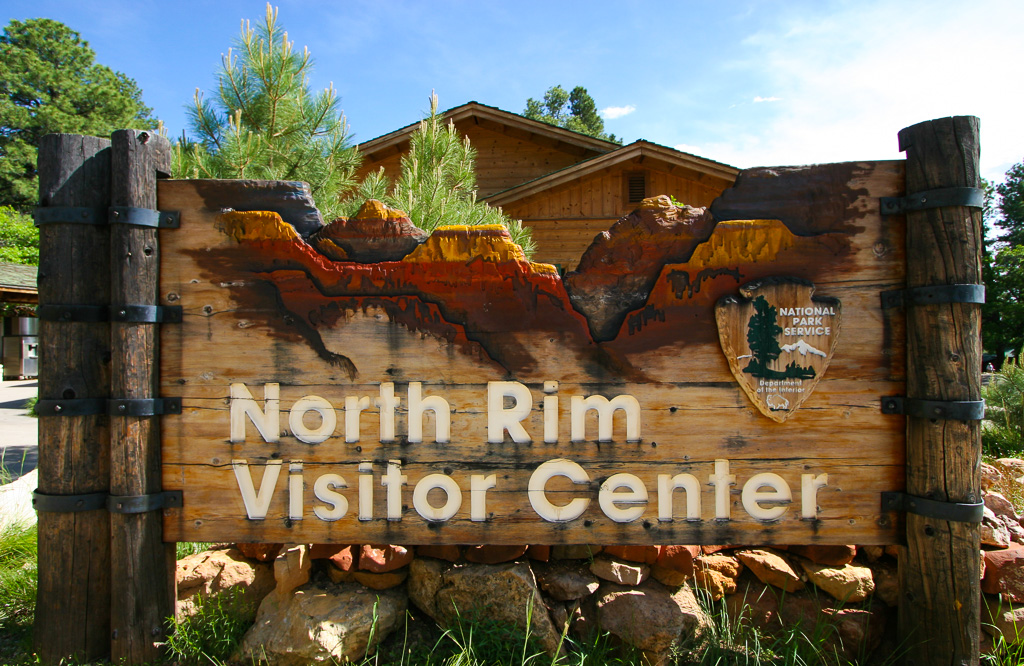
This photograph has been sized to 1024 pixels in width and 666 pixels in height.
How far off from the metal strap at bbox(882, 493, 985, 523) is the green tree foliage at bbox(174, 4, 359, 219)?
4.89 meters

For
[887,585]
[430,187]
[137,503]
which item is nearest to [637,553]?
[887,585]

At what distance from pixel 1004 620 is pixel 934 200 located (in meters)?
1.90

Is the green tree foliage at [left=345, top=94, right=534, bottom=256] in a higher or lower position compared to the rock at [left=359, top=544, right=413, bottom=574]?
higher

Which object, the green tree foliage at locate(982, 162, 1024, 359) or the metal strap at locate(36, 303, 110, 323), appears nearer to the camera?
the metal strap at locate(36, 303, 110, 323)

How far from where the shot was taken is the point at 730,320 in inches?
92.6

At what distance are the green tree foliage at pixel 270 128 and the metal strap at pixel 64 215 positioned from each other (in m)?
2.91

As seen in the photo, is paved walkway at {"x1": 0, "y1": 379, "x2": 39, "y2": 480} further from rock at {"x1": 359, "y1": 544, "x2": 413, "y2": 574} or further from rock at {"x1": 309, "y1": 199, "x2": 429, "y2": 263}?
rock at {"x1": 309, "y1": 199, "x2": 429, "y2": 263}

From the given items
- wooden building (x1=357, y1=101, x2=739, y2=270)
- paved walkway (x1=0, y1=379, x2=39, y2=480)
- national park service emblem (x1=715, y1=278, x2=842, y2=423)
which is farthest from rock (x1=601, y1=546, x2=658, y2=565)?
wooden building (x1=357, y1=101, x2=739, y2=270)

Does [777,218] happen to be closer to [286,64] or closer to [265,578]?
[265,578]

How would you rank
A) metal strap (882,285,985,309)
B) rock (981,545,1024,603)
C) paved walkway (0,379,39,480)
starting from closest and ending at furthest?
metal strap (882,285,985,309), rock (981,545,1024,603), paved walkway (0,379,39,480)

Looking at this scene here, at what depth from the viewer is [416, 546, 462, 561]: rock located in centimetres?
262

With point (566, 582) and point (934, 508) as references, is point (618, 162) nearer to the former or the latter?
point (934, 508)

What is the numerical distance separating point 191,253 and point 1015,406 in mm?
8173

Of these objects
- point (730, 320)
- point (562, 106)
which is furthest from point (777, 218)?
point (562, 106)
